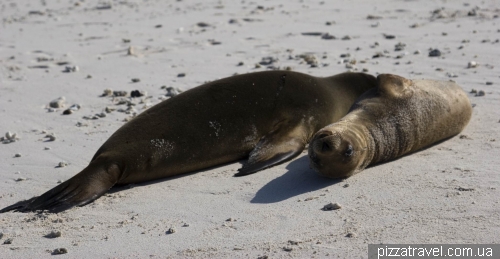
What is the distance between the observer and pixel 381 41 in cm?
902

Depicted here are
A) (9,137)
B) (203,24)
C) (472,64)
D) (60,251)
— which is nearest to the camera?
(60,251)

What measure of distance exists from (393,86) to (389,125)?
0.45m

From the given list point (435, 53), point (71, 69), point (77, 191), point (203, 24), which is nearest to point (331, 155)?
point (77, 191)

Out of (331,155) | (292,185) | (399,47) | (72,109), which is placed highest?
(331,155)

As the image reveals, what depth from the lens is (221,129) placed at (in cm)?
560

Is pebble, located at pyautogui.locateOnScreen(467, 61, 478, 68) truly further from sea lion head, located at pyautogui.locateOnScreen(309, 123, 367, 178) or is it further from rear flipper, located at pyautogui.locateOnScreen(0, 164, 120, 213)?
rear flipper, located at pyautogui.locateOnScreen(0, 164, 120, 213)

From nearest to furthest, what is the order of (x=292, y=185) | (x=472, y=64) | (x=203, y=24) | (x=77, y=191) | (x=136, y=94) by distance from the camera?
(x=77, y=191)
(x=292, y=185)
(x=136, y=94)
(x=472, y=64)
(x=203, y=24)

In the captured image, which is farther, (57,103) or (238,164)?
(57,103)

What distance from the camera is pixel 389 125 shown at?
210 inches

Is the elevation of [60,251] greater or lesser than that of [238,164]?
greater

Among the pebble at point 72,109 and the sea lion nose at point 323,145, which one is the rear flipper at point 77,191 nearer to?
the sea lion nose at point 323,145

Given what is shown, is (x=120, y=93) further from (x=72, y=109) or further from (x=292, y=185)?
(x=292, y=185)

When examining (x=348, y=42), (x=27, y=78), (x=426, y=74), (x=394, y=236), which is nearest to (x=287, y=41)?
(x=348, y=42)

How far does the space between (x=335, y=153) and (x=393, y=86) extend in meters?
1.12
